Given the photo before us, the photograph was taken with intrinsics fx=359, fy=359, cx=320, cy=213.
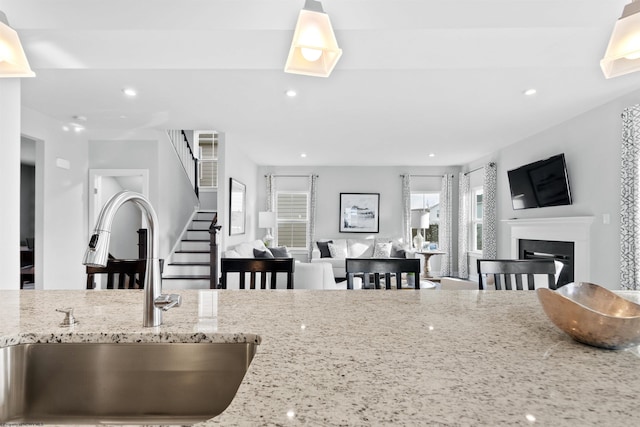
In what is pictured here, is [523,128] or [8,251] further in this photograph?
[523,128]

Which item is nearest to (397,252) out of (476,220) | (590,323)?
(476,220)

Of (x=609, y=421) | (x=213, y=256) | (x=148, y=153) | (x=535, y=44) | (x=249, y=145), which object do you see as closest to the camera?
(x=609, y=421)

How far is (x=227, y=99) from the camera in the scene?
3873 mm

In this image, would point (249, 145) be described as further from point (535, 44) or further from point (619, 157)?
point (619, 157)

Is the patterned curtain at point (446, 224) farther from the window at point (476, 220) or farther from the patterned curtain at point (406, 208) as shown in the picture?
the patterned curtain at point (406, 208)

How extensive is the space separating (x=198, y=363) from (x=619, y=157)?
4479 millimetres

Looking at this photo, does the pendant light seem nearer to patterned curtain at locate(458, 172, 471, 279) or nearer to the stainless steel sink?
the stainless steel sink

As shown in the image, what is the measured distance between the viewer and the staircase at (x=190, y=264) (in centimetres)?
535

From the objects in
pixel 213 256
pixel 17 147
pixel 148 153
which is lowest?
pixel 213 256

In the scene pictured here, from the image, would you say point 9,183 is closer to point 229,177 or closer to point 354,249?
point 229,177

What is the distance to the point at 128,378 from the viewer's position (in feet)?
2.96

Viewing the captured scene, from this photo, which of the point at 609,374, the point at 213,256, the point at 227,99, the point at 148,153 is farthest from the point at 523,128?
the point at 148,153

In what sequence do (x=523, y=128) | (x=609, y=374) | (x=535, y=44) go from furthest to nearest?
(x=523, y=128) < (x=535, y=44) < (x=609, y=374)

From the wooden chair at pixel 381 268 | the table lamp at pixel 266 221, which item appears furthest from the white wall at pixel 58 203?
the wooden chair at pixel 381 268
